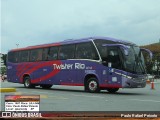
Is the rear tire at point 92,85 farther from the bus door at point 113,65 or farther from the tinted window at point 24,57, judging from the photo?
the tinted window at point 24,57

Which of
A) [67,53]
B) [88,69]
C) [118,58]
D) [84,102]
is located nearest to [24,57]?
[67,53]

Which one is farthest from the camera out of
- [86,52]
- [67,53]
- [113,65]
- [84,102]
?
[67,53]

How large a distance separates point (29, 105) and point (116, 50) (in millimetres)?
8348

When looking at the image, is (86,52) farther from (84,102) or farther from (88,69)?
(84,102)

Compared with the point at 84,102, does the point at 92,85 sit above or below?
above

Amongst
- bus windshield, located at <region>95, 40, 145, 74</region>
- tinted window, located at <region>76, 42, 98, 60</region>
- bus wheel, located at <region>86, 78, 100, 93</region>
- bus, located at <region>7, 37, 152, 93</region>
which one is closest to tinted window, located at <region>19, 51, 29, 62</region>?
bus, located at <region>7, 37, 152, 93</region>

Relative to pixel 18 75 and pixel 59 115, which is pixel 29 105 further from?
pixel 18 75

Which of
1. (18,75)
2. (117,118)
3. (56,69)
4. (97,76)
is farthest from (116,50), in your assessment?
(117,118)

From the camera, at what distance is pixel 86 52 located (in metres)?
14.3

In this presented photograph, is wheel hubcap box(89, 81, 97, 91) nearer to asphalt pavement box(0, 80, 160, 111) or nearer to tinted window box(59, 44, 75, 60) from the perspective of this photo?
tinted window box(59, 44, 75, 60)

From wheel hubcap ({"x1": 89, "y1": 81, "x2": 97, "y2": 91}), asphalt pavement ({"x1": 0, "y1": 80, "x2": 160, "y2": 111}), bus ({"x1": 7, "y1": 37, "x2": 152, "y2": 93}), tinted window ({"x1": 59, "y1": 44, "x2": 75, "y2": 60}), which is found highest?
tinted window ({"x1": 59, "y1": 44, "x2": 75, "y2": 60})

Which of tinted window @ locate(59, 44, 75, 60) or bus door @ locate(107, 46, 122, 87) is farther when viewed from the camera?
tinted window @ locate(59, 44, 75, 60)

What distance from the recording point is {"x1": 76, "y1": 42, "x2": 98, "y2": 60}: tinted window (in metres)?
13.8

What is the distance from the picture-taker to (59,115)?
5.27 meters
